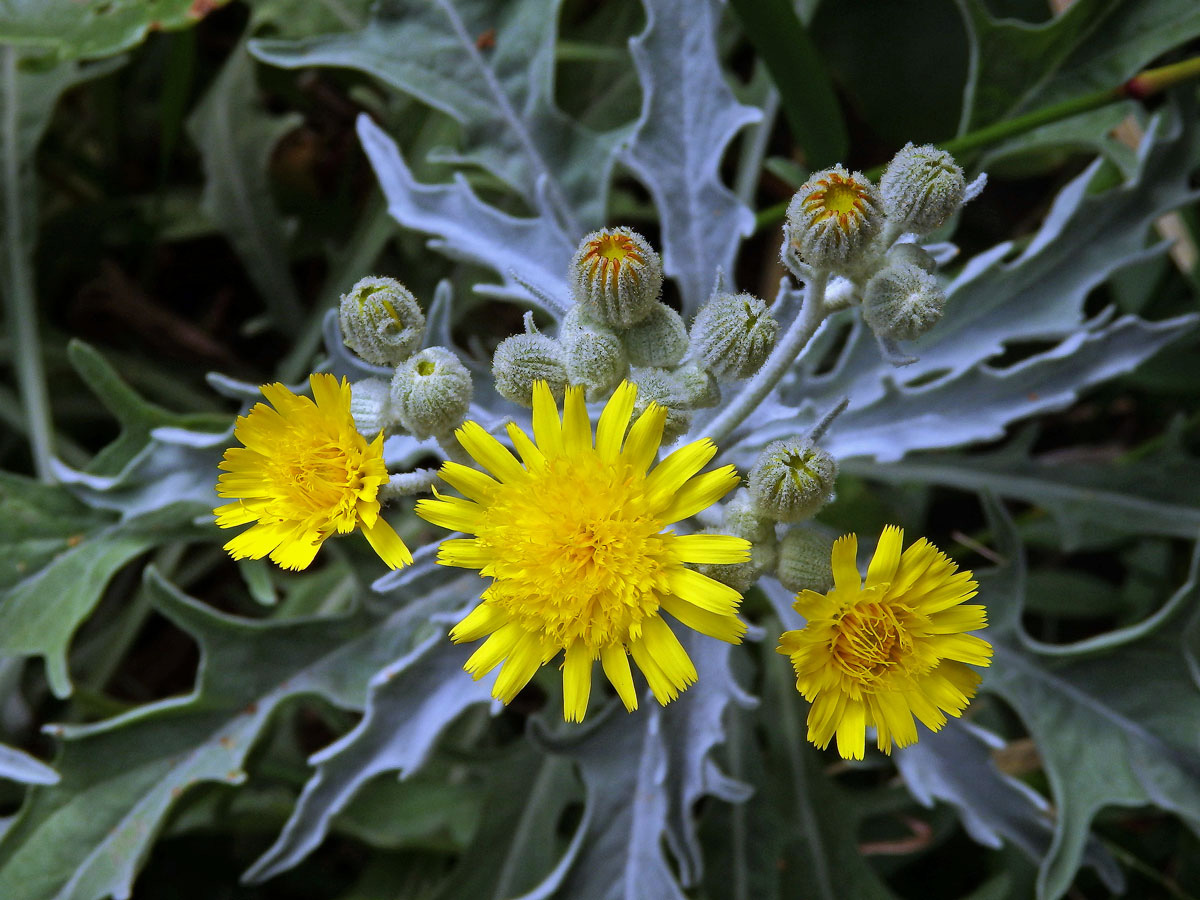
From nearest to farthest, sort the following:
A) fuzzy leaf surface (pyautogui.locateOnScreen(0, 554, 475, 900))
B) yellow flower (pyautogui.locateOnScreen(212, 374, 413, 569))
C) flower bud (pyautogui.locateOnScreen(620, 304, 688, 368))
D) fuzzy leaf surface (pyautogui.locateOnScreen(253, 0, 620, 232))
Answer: yellow flower (pyautogui.locateOnScreen(212, 374, 413, 569))
flower bud (pyautogui.locateOnScreen(620, 304, 688, 368))
fuzzy leaf surface (pyautogui.locateOnScreen(0, 554, 475, 900))
fuzzy leaf surface (pyautogui.locateOnScreen(253, 0, 620, 232))

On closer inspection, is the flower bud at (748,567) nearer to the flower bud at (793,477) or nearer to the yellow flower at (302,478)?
the flower bud at (793,477)

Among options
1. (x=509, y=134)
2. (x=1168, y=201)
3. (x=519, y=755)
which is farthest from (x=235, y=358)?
(x=1168, y=201)

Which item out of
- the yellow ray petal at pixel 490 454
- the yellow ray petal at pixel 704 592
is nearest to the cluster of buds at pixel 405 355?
the yellow ray petal at pixel 490 454

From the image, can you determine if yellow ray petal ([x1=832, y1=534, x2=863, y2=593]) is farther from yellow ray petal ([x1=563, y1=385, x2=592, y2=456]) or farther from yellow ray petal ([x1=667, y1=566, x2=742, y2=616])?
yellow ray petal ([x1=563, y1=385, x2=592, y2=456])

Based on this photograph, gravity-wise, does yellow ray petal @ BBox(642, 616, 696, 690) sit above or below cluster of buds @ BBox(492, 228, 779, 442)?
below

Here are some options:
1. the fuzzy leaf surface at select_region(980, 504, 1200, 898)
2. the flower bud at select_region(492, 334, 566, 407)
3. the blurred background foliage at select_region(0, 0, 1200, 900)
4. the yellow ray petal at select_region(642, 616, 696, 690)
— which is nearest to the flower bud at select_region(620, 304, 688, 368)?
the flower bud at select_region(492, 334, 566, 407)

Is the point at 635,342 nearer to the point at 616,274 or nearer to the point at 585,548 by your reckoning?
the point at 616,274

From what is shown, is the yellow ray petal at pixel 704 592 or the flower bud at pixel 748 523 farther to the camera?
the flower bud at pixel 748 523
